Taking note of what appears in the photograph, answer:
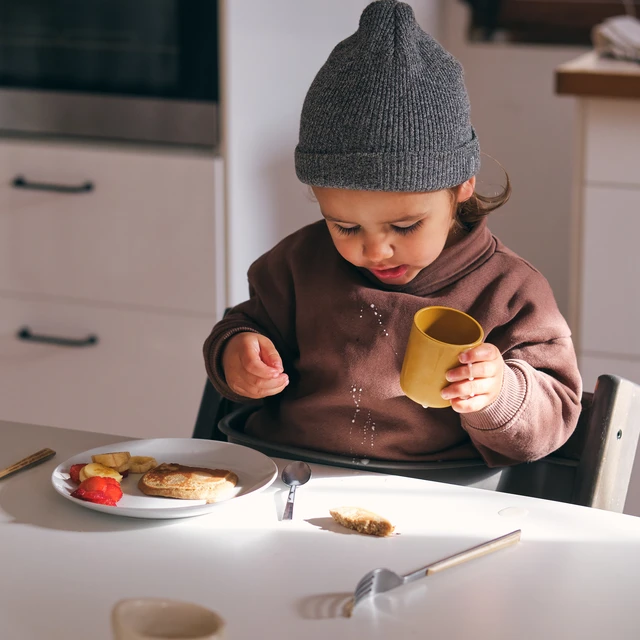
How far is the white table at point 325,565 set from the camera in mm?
727

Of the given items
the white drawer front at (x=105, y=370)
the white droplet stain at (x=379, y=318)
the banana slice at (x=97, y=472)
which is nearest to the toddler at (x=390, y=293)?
the white droplet stain at (x=379, y=318)

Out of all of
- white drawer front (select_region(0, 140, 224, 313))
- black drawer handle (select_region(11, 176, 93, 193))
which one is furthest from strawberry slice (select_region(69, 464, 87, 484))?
black drawer handle (select_region(11, 176, 93, 193))

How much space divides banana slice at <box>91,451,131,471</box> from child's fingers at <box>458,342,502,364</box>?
0.34 meters

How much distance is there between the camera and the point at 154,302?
218 centimetres

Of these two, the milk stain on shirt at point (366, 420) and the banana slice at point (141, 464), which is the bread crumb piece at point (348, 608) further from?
the milk stain on shirt at point (366, 420)

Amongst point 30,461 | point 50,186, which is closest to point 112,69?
point 50,186

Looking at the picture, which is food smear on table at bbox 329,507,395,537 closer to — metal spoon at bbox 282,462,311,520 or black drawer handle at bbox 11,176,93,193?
metal spoon at bbox 282,462,311,520

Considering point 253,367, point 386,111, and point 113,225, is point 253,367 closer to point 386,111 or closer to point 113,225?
point 386,111

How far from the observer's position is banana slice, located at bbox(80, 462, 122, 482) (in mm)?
946

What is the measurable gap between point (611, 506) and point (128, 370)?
53.5 inches

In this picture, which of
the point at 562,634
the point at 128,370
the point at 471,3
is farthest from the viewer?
the point at 471,3

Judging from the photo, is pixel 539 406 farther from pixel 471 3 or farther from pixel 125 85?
pixel 471 3

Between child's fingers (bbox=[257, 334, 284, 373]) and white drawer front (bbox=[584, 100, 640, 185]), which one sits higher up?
white drawer front (bbox=[584, 100, 640, 185])

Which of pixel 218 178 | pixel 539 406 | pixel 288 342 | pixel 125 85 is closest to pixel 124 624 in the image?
pixel 539 406
